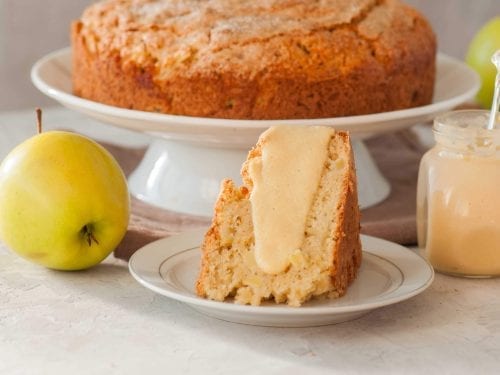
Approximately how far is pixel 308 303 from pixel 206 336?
0.14m

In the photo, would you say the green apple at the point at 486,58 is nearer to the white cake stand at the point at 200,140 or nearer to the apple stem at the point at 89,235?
the white cake stand at the point at 200,140

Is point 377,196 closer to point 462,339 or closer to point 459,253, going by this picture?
point 459,253

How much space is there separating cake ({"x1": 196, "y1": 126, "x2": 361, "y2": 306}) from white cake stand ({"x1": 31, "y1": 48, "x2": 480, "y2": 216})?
0.25 m

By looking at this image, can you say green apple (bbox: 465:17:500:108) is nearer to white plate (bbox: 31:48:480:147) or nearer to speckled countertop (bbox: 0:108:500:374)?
white plate (bbox: 31:48:480:147)

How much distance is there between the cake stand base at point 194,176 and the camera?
1746 mm

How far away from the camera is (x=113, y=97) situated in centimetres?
175

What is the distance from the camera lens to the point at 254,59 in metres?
1.64

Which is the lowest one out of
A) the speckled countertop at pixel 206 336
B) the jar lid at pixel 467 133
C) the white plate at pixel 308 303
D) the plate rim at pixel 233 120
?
the speckled countertop at pixel 206 336

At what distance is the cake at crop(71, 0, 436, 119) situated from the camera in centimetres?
165

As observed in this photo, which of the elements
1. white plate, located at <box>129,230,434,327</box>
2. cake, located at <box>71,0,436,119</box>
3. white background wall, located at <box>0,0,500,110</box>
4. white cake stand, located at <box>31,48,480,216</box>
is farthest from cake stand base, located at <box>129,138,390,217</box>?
white background wall, located at <box>0,0,500,110</box>

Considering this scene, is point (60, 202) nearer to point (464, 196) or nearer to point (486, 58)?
point (464, 196)

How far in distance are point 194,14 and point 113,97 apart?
203mm

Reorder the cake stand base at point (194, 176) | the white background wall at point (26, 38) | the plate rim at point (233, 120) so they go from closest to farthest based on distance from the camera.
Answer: the plate rim at point (233, 120) < the cake stand base at point (194, 176) < the white background wall at point (26, 38)

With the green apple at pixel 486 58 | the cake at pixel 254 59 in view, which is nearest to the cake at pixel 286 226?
the cake at pixel 254 59
